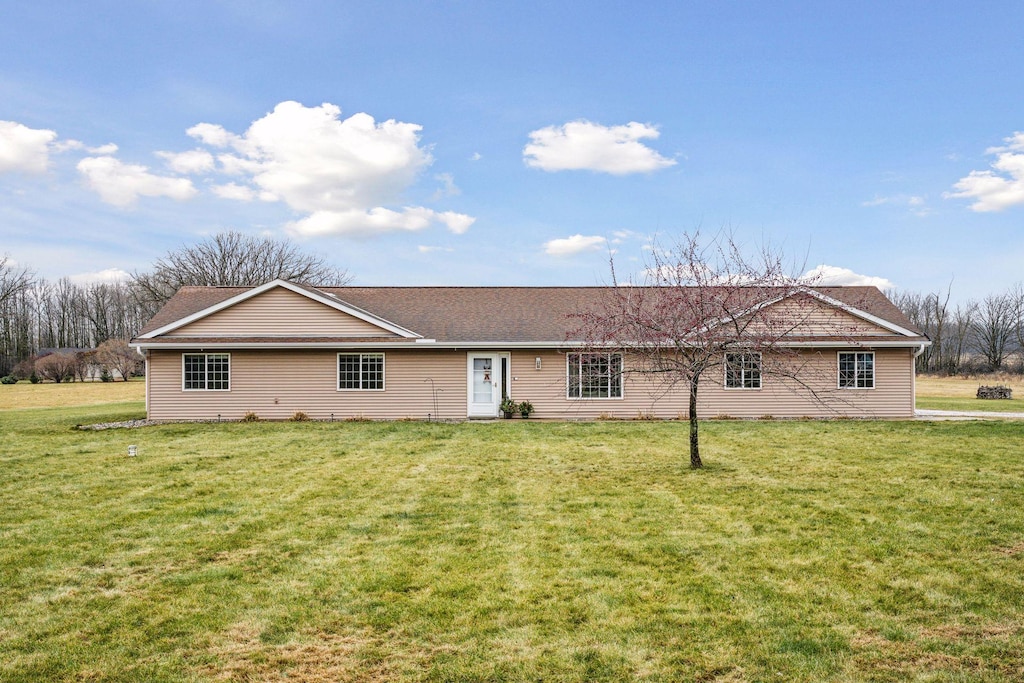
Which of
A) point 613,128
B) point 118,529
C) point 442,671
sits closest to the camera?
point 442,671

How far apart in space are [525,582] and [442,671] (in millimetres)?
1495

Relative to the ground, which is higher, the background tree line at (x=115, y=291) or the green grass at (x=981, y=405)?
the background tree line at (x=115, y=291)

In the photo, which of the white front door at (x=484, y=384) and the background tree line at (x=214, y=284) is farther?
the background tree line at (x=214, y=284)

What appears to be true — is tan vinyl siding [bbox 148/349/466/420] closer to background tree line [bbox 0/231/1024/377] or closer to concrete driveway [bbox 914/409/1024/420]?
concrete driveway [bbox 914/409/1024/420]

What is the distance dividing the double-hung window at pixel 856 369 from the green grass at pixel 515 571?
892 cm

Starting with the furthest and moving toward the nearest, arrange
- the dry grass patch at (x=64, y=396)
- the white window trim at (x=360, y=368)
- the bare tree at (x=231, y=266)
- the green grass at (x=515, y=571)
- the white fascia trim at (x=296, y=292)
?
1. the bare tree at (x=231, y=266)
2. the dry grass patch at (x=64, y=396)
3. the white window trim at (x=360, y=368)
4. the white fascia trim at (x=296, y=292)
5. the green grass at (x=515, y=571)

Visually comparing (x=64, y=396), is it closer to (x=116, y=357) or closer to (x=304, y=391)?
(x=116, y=357)

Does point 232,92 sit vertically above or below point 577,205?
above

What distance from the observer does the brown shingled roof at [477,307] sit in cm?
1961

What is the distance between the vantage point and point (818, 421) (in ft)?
59.4

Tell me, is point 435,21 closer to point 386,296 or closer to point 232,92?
point 232,92

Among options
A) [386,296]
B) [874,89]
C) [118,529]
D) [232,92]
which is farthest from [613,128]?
[118,529]

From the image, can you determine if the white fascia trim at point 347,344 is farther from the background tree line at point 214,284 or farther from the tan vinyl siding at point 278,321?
the background tree line at point 214,284

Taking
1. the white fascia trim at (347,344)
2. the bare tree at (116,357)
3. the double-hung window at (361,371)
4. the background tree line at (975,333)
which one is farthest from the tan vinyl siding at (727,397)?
the bare tree at (116,357)
